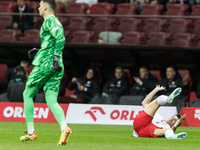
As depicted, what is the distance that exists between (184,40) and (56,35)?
31.8 ft

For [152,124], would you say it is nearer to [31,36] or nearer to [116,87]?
[116,87]

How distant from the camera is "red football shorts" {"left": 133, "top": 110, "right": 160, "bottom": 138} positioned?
10.1m

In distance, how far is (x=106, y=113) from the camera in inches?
589

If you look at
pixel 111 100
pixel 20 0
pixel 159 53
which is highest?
pixel 20 0

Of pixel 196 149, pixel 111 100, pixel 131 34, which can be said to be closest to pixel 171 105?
Result: pixel 111 100

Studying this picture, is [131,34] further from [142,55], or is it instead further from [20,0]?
[20,0]

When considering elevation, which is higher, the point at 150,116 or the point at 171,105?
the point at 150,116

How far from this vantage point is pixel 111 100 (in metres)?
16.3

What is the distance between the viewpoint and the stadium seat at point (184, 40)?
17.1m

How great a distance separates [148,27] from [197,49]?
5.83ft

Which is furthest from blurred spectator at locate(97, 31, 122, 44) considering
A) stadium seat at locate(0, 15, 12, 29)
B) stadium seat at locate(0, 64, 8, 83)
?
A: stadium seat at locate(0, 64, 8, 83)

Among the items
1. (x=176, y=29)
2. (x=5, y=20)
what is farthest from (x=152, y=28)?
(x=5, y=20)

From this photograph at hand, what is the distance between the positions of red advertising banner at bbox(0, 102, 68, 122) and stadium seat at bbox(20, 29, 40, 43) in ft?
10.9

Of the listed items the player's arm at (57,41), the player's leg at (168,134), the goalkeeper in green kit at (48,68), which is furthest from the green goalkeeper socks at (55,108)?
the player's leg at (168,134)
